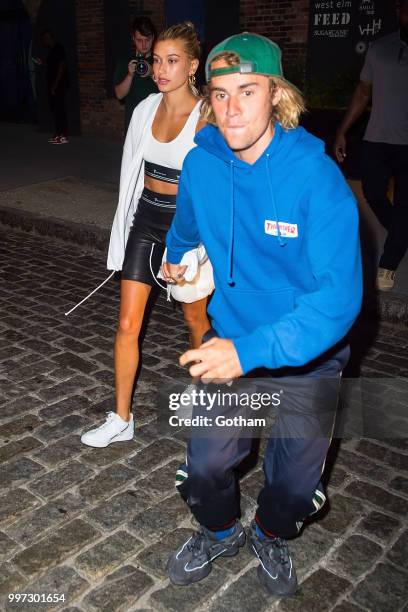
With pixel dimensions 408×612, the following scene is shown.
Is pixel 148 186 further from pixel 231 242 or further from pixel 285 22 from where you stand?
pixel 285 22

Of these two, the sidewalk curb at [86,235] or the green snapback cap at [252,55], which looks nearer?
the green snapback cap at [252,55]

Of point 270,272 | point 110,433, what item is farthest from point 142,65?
point 270,272

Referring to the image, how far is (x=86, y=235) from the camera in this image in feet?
25.1

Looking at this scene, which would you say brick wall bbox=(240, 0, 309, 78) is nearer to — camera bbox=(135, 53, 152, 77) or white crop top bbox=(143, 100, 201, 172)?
camera bbox=(135, 53, 152, 77)

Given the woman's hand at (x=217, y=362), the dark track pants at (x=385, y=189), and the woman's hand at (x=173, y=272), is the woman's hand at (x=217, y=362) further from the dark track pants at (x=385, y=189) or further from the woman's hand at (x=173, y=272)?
the dark track pants at (x=385, y=189)

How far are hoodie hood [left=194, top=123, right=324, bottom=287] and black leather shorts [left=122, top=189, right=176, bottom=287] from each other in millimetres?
1161

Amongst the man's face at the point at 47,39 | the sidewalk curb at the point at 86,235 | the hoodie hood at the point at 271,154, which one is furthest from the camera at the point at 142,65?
the man's face at the point at 47,39

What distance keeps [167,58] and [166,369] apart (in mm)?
2208

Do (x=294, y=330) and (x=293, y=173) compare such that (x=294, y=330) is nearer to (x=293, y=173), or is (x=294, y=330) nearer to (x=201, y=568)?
(x=293, y=173)

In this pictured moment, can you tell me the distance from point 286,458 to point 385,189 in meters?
4.13

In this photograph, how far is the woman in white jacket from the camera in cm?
339

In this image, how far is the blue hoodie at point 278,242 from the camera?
6.40 ft

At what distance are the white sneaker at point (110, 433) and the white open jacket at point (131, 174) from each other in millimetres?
898

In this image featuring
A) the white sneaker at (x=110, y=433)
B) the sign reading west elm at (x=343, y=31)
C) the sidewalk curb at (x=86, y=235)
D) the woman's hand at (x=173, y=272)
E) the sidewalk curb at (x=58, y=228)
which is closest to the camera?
the woman's hand at (x=173, y=272)
